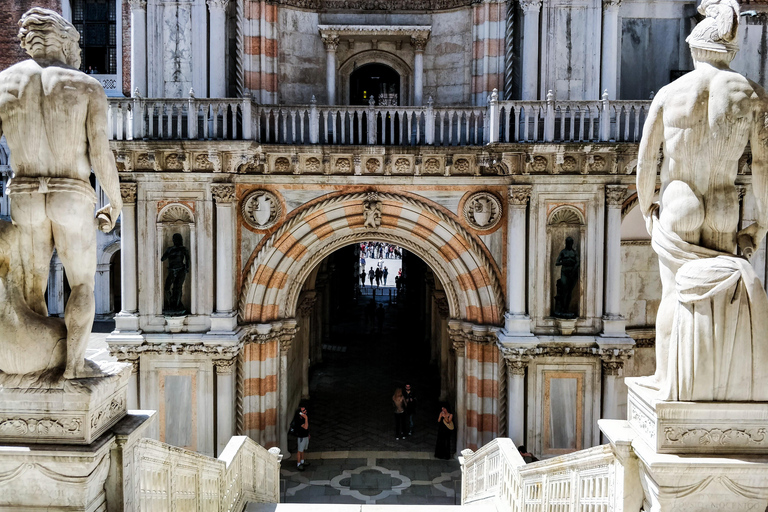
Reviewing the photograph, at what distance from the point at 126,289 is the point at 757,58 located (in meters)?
14.4

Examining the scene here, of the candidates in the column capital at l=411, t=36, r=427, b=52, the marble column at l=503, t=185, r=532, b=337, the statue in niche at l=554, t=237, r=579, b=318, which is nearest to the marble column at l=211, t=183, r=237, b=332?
the column capital at l=411, t=36, r=427, b=52

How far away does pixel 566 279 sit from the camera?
1270cm

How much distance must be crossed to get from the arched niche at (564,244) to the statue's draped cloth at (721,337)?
26.8 feet

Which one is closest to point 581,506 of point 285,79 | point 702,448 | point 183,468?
point 702,448

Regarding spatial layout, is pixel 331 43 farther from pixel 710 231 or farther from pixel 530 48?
pixel 710 231

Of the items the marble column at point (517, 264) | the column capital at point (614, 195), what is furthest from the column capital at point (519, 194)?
the column capital at point (614, 195)

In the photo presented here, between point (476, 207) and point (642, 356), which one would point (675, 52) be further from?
point (642, 356)

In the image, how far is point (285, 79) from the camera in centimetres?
1396

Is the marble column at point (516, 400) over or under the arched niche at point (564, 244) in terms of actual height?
under

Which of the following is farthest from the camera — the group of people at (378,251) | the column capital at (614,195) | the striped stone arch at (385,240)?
the group of people at (378,251)

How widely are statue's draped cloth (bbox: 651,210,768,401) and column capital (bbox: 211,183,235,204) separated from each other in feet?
31.8

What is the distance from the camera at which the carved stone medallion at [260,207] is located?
510 inches

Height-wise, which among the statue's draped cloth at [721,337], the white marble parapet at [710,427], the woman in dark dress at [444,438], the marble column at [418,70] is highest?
the marble column at [418,70]

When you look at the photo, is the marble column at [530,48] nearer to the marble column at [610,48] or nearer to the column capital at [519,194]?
the marble column at [610,48]
